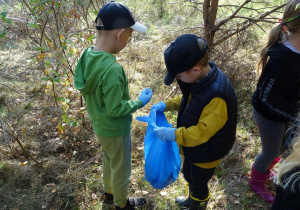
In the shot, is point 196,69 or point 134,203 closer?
point 196,69

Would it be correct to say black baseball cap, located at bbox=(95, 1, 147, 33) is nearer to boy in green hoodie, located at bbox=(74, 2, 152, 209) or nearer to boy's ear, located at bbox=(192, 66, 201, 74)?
boy in green hoodie, located at bbox=(74, 2, 152, 209)

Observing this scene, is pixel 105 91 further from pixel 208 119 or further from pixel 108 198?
pixel 108 198

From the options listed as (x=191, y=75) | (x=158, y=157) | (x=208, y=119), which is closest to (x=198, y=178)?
(x=158, y=157)

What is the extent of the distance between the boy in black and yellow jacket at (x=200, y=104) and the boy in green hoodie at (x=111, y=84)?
13.6 inches

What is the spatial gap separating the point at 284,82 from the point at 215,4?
2.01 m

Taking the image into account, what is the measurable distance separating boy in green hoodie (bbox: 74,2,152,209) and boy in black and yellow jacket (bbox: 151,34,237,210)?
345 millimetres

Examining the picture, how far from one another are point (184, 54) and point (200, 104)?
34 centimetres

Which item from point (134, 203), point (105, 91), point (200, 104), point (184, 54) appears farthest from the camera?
point (134, 203)

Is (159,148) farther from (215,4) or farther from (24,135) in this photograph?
(215,4)

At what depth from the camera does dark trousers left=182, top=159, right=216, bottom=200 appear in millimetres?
1847

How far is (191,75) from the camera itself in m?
1.56

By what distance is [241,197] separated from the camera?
248 centimetres

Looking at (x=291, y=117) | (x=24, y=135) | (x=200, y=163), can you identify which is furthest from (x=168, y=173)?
(x=24, y=135)

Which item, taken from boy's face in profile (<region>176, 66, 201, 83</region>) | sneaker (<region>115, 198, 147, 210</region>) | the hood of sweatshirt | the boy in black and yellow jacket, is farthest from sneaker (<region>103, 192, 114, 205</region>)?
boy's face in profile (<region>176, 66, 201, 83</region>)
